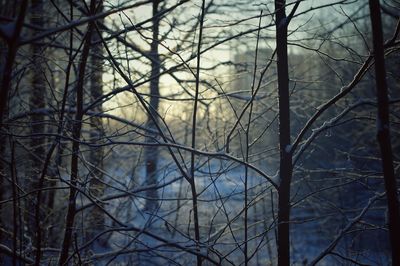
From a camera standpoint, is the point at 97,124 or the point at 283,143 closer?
the point at 283,143

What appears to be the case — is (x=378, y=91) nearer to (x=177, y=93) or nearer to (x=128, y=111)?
(x=128, y=111)

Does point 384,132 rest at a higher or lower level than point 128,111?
lower

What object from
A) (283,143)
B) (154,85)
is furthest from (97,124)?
(154,85)

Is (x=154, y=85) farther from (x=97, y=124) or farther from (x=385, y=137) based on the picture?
(x=385, y=137)

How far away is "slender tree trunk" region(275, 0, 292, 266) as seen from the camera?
1866mm

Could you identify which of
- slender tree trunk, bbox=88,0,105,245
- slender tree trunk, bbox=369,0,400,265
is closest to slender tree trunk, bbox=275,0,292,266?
slender tree trunk, bbox=369,0,400,265

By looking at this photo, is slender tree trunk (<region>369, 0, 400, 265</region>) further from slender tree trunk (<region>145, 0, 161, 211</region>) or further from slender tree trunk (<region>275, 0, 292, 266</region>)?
slender tree trunk (<region>145, 0, 161, 211</region>)

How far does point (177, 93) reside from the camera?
5.96 meters

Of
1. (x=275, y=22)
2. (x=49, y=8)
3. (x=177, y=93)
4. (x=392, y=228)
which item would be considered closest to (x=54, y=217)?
(x=177, y=93)

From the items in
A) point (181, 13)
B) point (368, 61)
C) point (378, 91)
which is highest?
point (181, 13)

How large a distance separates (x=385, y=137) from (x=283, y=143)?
2.29ft

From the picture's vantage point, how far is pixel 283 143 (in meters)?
1.91

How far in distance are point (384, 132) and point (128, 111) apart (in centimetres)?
407

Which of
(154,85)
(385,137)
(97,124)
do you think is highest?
(154,85)
